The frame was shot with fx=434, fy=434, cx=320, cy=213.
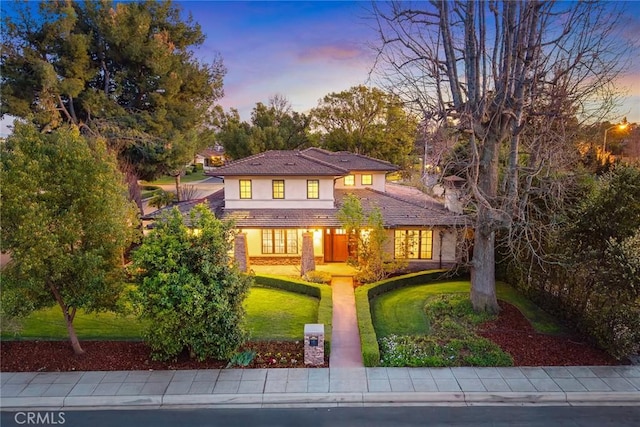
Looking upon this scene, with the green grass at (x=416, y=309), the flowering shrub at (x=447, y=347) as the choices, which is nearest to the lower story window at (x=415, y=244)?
the green grass at (x=416, y=309)

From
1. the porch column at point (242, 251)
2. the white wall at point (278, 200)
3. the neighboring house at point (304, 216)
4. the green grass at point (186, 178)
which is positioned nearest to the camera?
the porch column at point (242, 251)

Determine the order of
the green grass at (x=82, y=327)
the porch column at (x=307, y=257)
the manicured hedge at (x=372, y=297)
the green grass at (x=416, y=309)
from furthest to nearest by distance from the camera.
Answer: the porch column at (x=307, y=257) < the green grass at (x=416, y=309) < the green grass at (x=82, y=327) < the manicured hedge at (x=372, y=297)

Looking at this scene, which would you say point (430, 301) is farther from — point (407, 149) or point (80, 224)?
point (407, 149)

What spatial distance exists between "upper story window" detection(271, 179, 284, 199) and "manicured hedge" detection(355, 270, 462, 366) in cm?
736

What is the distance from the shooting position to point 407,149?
160ft

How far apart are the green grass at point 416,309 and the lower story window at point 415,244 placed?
273 centimetres

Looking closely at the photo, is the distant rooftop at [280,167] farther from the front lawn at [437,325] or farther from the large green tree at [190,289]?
the large green tree at [190,289]

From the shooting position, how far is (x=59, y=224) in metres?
10.9

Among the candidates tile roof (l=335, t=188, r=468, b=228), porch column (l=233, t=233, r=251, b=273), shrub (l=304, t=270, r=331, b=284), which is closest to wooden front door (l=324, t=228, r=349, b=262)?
tile roof (l=335, t=188, r=468, b=228)

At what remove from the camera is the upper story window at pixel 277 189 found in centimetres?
2267

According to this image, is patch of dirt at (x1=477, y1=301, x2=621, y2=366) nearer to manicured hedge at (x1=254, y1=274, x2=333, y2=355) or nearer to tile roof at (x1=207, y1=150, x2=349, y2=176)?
manicured hedge at (x1=254, y1=274, x2=333, y2=355)

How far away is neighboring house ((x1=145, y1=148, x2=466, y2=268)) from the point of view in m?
21.2

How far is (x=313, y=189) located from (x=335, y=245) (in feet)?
10.4

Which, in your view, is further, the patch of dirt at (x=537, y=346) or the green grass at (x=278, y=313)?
the green grass at (x=278, y=313)
